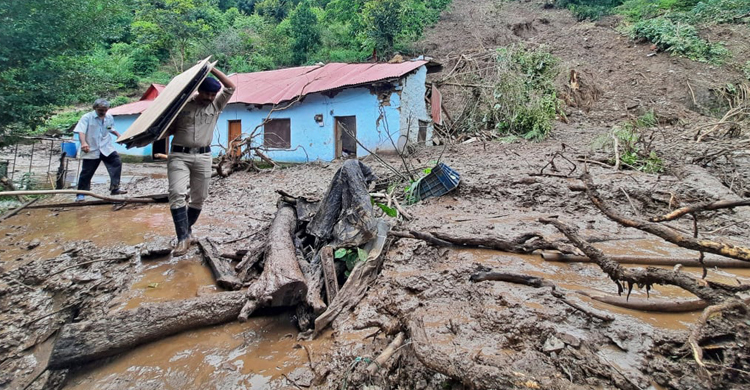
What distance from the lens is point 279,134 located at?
1340cm

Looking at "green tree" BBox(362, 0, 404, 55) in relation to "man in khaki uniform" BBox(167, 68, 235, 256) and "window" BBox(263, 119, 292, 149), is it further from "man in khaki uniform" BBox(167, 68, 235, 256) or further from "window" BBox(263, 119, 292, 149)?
"man in khaki uniform" BBox(167, 68, 235, 256)

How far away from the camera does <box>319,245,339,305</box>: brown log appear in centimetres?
271

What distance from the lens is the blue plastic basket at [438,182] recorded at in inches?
213

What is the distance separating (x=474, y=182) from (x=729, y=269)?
134 inches

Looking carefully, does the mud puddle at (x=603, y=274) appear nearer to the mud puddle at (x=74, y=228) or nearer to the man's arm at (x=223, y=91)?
the man's arm at (x=223, y=91)

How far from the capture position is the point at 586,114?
12797 millimetres

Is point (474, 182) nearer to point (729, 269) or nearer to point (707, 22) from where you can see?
point (729, 269)

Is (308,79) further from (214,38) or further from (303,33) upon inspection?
(214,38)

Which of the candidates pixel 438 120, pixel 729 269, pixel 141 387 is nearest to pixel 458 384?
pixel 141 387

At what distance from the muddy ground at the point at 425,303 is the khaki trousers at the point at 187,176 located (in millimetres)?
607

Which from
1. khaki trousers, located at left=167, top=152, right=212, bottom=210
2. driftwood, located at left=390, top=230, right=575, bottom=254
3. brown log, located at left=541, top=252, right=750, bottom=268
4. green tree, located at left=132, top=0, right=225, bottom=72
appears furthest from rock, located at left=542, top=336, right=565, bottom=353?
green tree, located at left=132, top=0, right=225, bottom=72

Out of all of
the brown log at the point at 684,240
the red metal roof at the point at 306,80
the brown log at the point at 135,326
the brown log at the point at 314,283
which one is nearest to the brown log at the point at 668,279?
the brown log at the point at 684,240

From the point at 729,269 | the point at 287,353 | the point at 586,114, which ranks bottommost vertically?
the point at 287,353

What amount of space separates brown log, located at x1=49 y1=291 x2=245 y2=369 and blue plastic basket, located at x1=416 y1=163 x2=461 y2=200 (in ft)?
11.8
